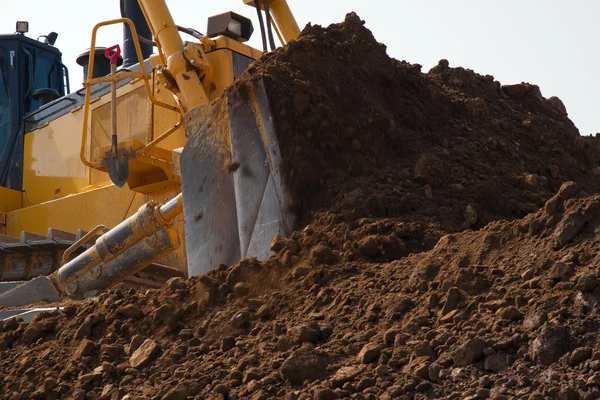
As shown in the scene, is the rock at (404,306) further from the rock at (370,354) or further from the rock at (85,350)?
the rock at (85,350)

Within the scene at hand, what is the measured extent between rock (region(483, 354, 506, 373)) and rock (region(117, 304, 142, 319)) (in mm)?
1826

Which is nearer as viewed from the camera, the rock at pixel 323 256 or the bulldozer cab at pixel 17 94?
the rock at pixel 323 256

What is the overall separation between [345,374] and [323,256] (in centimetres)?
102

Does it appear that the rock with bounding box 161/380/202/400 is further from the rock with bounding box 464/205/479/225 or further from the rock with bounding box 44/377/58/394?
the rock with bounding box 464/205/479/225

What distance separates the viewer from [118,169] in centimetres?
853

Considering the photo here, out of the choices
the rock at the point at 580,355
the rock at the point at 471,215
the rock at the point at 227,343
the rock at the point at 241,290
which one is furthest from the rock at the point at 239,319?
the rock at the point at 580,355

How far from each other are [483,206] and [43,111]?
260 inches

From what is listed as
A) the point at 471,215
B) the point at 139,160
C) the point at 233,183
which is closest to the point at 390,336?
the point at 471,215

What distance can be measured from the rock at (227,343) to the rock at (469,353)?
100cm

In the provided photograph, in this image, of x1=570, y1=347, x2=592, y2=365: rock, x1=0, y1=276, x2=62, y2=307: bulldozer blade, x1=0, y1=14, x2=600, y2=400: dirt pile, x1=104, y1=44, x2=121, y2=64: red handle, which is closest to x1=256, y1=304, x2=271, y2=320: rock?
x1=0, y1=14, x2=600, y2=400: dirt pile

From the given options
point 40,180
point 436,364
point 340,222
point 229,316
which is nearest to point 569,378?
point 436,364

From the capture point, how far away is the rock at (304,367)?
3.43 m

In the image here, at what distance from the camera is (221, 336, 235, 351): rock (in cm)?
388

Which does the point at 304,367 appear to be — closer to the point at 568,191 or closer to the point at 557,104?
the point at 568,191
